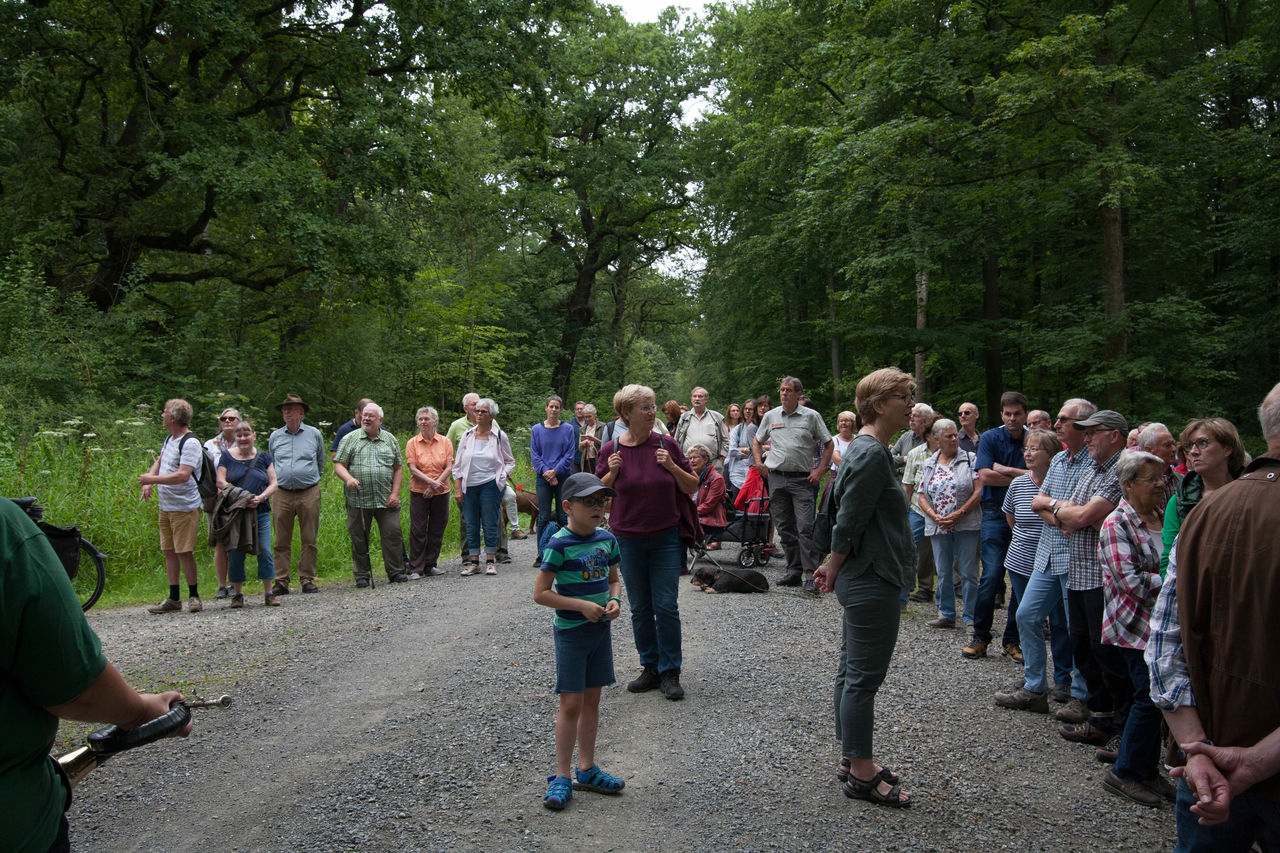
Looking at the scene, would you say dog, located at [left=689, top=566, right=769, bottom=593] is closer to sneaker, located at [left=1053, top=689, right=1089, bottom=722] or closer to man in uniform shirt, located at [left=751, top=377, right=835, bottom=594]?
man in uniform shirt, located at [left=751, top=377, right=835, bottom=594]

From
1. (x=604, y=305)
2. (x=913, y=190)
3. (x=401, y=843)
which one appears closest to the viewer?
(x=401, y=843)

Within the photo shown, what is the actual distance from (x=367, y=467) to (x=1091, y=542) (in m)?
7.54

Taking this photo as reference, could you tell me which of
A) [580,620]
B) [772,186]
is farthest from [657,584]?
[772,186]

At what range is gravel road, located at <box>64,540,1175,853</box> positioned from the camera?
3625mm

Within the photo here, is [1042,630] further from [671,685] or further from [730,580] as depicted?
[730,580]

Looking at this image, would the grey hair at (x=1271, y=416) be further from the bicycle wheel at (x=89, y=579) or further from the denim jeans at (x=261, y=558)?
the bicycle wheel at (x=89, y=579)

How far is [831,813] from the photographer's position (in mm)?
3814

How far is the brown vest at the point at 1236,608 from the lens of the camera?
6.61 ft

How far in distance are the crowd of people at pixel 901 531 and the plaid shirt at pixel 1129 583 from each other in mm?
10

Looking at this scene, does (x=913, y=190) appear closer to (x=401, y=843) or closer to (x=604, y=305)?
(x=401, y=843)

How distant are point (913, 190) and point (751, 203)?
34.7 feet

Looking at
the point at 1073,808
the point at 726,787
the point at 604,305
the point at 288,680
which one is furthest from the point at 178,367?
the point at 604,305

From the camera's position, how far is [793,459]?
338 inches

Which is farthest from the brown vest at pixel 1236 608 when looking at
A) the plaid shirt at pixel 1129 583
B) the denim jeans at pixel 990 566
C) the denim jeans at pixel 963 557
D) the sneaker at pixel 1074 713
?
the denim jeans at pixel 963 557
